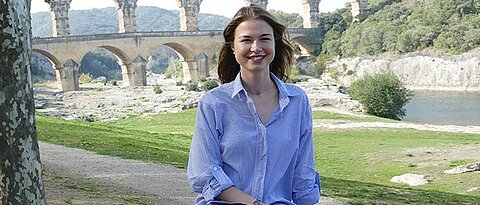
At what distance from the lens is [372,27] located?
63.7 m

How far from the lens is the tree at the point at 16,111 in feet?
11.3

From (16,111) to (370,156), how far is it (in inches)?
693

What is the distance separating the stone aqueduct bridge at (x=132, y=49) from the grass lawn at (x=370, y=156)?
24641 mm

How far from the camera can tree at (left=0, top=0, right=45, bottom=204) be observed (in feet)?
11.3

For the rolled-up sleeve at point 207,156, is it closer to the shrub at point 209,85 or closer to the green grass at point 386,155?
the green grass at point 386,155

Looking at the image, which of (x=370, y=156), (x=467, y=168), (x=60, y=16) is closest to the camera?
(x=467, y=168)

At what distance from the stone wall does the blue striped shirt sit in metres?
51.6

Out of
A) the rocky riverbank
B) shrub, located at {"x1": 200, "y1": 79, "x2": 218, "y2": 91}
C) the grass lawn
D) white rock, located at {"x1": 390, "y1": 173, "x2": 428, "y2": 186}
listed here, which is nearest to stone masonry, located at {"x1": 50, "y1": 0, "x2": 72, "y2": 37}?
the rocky riverbank

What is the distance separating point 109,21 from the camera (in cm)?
14462

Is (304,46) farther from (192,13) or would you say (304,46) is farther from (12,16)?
(12,16)

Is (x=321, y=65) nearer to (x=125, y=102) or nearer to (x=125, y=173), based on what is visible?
(x=125, y=102)

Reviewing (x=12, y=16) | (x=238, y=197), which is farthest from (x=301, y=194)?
(x=12, y=16)

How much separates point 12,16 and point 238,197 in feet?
4.84

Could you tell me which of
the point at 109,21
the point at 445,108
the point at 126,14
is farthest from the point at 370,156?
the point at 109,21
